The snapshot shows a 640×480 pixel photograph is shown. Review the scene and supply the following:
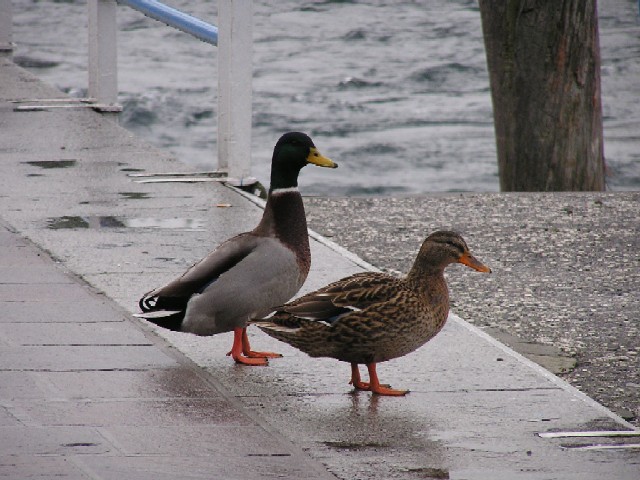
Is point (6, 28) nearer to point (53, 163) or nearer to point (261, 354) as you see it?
point (53, 163)

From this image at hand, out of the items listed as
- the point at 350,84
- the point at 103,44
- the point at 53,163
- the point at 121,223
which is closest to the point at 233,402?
the point at 121,223

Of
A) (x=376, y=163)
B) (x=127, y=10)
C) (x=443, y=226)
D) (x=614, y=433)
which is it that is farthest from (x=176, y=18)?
(x=127, y=10)

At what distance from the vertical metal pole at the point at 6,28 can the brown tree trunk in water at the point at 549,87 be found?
6.47 m

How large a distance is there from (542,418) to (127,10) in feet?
78.4

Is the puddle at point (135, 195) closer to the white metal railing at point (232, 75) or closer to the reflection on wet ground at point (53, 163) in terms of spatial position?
the white metal railing at point (232, 75)

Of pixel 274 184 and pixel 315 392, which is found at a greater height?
pixel 274 184

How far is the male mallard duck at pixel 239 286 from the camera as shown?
6.15 metres

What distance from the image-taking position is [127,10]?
28484 millimetres

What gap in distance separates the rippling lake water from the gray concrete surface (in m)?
9.26

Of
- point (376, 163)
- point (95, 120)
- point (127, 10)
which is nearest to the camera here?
point (95, 120)

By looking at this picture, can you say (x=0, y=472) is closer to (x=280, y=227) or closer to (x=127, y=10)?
(x=280, y=227)

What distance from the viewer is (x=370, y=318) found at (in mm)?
5840

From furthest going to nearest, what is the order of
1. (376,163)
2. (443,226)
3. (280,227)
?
(376,163)
(443,226)
(280,227)

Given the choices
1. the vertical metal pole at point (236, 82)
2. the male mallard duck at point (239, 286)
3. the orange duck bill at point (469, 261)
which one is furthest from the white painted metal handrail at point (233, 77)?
the orange duck bill at point (469, 261)
